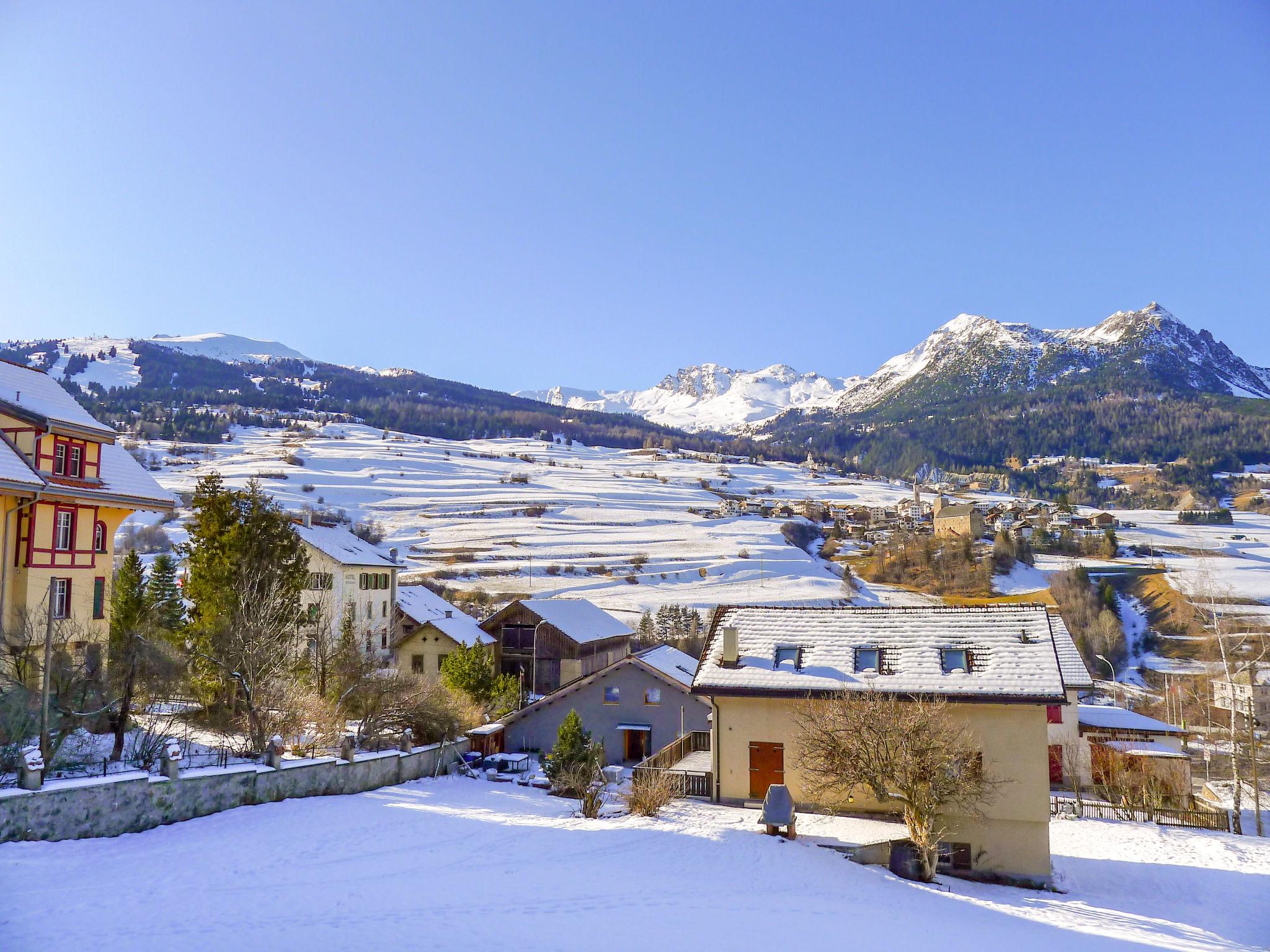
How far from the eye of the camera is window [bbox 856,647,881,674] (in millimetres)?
23641

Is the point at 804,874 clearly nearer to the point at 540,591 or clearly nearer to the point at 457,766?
the point at 457,766

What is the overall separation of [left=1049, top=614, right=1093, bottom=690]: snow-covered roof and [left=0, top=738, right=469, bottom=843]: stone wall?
29.8m

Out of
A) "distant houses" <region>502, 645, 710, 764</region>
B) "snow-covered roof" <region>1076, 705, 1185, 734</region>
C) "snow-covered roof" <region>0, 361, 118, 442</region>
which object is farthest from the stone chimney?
"snow-covered roof" <region>1076, 705, 1185, 734</region>

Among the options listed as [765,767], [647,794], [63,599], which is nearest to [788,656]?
[765,767]

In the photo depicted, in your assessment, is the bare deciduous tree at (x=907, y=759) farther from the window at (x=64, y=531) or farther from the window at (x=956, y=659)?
the window at (x=64, y=531)

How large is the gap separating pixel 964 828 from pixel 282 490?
417ft

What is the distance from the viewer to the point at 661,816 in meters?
20.4

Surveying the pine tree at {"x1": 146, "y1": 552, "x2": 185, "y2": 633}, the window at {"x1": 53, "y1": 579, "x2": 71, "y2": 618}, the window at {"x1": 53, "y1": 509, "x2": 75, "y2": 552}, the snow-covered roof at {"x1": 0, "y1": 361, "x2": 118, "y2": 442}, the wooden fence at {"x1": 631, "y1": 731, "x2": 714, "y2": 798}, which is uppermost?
the snow-covered roof at {"x1": 0, "y1": 361, "x2": 118, "y2": 442}

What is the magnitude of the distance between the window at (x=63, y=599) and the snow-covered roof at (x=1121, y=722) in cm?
4118

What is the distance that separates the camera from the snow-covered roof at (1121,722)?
129 feet

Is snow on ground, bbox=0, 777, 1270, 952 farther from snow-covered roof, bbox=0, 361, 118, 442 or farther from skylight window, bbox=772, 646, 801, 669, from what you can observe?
snow-covered roof, bbox=0, 361, 118, 442

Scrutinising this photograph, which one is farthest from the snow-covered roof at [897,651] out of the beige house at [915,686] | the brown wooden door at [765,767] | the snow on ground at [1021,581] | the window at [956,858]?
the snow on ground at [1021,581]

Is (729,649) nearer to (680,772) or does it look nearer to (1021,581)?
(680,772)

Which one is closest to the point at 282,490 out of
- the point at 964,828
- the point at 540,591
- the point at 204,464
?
the point at 204,464
